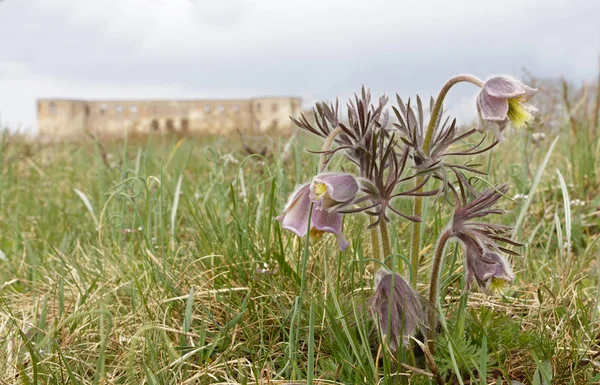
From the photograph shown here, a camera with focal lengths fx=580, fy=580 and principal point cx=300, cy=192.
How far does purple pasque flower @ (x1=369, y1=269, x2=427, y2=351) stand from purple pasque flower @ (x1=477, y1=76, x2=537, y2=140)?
0.46 metres

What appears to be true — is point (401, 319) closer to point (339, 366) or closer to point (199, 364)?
point (339, 366)

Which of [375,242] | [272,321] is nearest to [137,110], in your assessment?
[272,321]

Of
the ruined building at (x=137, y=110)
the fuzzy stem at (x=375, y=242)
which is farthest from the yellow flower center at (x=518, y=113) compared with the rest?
the ruined building at (x=137, y=110)

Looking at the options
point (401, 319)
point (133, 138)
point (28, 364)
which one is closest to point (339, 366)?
point (401, 319)

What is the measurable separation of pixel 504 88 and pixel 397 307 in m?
0.64

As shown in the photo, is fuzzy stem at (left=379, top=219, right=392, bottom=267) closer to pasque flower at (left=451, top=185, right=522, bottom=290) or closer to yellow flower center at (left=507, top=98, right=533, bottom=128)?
pasque flower at (left=451, top=185, right=522, bottom=290)

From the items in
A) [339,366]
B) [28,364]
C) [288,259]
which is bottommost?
[28,364]

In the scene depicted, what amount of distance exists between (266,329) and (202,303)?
28 cm

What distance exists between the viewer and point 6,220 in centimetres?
378

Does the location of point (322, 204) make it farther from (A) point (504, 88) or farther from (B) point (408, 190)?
(A) point (504, 88)

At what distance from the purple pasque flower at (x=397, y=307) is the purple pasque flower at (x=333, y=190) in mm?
259

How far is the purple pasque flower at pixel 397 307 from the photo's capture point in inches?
60.4

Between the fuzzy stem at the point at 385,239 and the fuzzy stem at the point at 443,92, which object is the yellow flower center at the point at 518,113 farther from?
the fuzzy stem at the point at 385,239

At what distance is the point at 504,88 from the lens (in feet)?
4.92
